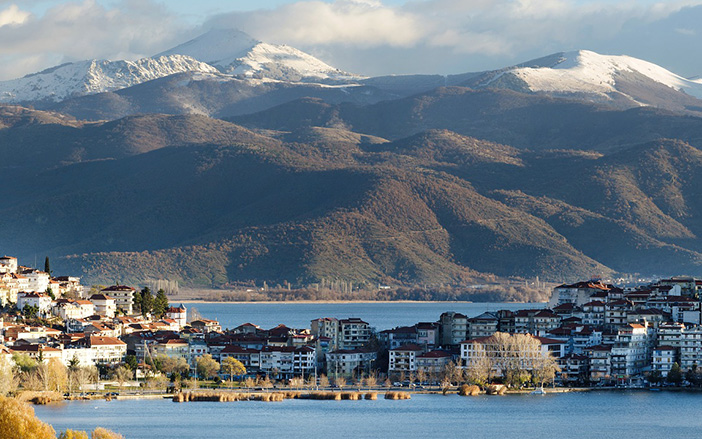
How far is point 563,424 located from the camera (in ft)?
258

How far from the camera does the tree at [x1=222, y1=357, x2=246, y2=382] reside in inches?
3873

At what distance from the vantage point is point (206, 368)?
3834 inches

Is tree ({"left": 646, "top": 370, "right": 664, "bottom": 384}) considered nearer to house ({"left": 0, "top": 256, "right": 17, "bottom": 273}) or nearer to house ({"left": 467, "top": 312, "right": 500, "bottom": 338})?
house ({"left": 467, "top": 312, "right": 500, "bottom": 338})

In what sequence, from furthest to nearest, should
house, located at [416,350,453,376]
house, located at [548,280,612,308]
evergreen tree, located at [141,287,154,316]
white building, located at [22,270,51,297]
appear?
1. evergreen tree, located at [141,287,154,316]
2. house, located at [548,280,612,308]
3. white building, located at [22,270,51,297]
4. house, located at [416,350,453,376]

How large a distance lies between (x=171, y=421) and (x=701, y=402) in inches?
1127

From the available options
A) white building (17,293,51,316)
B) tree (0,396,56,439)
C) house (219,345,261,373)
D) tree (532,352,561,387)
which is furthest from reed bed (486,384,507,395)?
tree (0,396,56,439)

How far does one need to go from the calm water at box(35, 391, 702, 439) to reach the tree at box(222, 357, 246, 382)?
10518mm

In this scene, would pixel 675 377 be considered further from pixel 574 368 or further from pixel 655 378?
pixel 574 368

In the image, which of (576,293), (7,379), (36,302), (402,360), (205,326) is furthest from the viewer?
(576,293)

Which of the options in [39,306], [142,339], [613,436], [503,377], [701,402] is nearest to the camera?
[613,436]

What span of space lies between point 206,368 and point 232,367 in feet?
5.86

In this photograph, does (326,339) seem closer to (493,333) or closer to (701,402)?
(493,333)

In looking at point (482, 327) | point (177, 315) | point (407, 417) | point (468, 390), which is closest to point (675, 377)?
point (468, 390)

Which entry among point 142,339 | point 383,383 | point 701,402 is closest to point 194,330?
point 142,339
